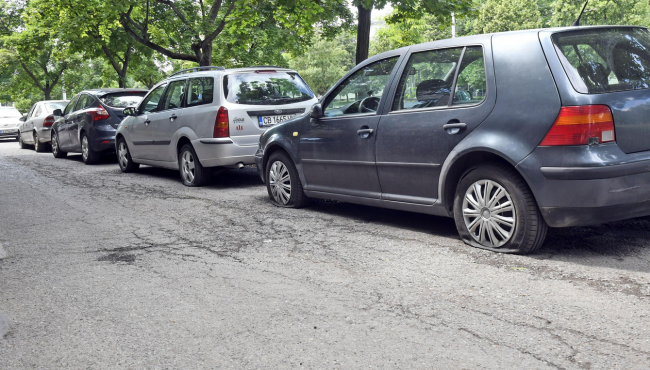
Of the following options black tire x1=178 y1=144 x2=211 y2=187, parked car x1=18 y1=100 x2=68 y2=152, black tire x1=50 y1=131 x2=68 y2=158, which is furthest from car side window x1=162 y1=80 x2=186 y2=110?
parked car x1=18 y1=100 x2=68 y2=152

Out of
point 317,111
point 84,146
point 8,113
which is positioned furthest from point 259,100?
point 8,113

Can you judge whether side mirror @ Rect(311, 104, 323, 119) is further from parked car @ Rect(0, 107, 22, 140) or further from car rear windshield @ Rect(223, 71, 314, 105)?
parked car @ Rect(0, 107, 22, 140)

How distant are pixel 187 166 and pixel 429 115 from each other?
216 inches

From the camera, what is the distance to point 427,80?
18.5 feet

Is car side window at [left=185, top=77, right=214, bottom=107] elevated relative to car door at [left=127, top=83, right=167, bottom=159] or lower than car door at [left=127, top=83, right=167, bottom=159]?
elevated

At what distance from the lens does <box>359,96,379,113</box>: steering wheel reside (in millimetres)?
6133

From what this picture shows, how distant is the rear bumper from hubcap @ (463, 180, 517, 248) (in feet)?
15.0

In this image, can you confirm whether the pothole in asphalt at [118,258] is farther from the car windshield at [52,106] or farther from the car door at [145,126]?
the car windshield at [52,106]

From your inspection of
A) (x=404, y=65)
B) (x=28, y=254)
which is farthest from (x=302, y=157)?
(x=28, y=254)

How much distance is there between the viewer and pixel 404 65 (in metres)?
5.94

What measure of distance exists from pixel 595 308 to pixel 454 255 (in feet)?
4.78

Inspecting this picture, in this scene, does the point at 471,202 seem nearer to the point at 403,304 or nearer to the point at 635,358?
the point at 403,304

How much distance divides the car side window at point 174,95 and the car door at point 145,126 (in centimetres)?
21

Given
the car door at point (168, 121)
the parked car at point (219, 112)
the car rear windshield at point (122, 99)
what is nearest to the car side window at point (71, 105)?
the car rear windshield at point (122, 99)
